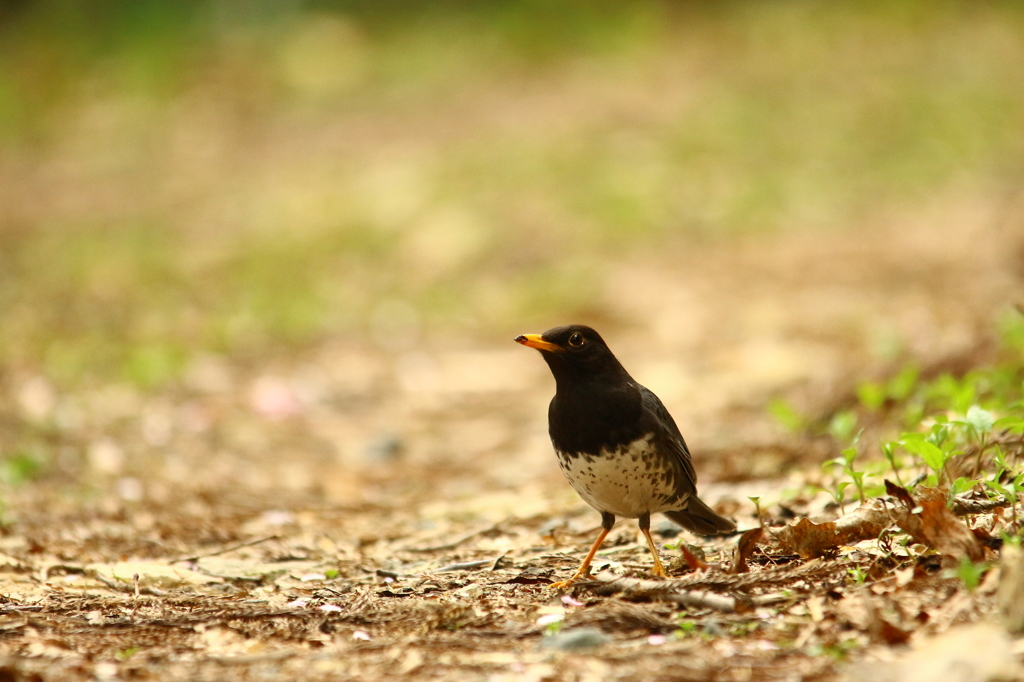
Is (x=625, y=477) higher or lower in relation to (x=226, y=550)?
higher

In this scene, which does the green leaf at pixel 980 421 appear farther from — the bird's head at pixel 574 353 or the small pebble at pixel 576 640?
the small pebble at pixel 576 640

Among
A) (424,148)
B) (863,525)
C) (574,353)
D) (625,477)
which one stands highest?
(424,148)

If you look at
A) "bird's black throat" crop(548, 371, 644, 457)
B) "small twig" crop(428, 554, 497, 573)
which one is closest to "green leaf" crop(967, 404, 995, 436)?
"bird's black throat" crop(548, 371, 644, 457)

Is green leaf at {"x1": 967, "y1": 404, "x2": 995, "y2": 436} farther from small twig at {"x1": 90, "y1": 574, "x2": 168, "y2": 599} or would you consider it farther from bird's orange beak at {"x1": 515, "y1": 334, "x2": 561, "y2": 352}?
small twig at {"x1": 90, "y1": 574, "x2": 168, "y2": 599}

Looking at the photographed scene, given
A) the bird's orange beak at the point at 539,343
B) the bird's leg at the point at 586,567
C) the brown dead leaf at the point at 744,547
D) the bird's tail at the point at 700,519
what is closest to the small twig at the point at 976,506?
the brown dead leaf at the point at 744,547

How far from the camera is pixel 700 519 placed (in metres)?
4.32

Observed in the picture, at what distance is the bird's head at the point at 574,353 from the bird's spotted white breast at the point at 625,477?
0.33 m

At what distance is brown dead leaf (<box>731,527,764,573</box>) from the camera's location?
11.4 ft

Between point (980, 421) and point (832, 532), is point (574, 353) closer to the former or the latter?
point (832, 532)

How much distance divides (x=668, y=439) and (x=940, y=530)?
1133 mm

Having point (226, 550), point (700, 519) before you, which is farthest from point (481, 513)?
point (700, 519)

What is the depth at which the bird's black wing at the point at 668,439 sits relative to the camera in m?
4.02

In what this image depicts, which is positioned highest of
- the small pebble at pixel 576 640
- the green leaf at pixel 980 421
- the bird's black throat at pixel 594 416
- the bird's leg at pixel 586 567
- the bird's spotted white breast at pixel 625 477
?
the bird's black throat at pixel 594 416

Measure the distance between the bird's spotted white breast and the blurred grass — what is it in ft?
15.7
